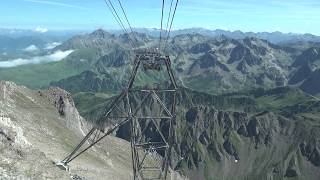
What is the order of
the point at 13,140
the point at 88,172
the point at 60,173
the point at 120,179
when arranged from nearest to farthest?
the point at 60,173
the point at 13,140
the point at 88,172
the point at 120,179

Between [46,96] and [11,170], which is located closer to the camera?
[11,170]

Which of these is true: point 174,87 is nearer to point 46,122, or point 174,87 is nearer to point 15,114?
point 15,114

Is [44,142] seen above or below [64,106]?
above

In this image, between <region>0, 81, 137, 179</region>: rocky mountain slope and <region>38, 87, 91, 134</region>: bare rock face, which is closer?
<region>0, 81, 137, 179</region>: rocky mountain slope

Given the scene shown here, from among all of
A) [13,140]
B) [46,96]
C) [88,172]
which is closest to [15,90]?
[46,96]

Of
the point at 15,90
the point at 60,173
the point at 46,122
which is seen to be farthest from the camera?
the point at 15,90

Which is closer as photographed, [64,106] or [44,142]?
[44,142]

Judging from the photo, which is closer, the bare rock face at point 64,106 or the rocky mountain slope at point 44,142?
the rocky mountain slope at point 44,142

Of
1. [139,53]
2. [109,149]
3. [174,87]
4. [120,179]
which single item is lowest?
[109,149]
